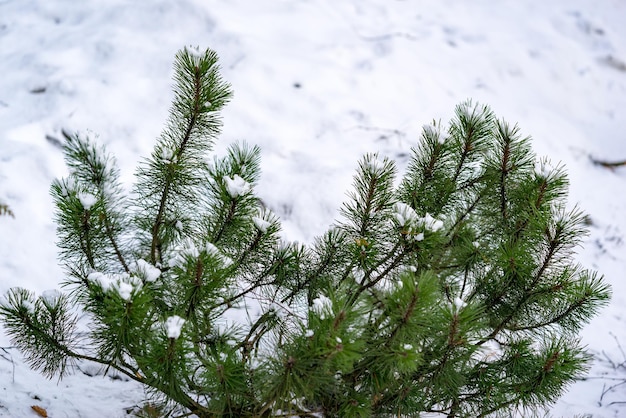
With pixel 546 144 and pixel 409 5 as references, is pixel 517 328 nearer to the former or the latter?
pixel 546 144

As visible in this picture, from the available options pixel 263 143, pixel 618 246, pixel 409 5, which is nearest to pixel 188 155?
pixel 263 143

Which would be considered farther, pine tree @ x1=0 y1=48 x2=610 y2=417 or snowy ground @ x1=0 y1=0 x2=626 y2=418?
snowy ground @ x1=0 y1=0 x2=626 y2=418

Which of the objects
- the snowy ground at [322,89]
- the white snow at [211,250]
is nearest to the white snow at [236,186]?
the white snow at [211,250]

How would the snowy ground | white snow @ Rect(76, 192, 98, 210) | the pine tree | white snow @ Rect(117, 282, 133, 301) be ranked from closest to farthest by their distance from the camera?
1. white snow @ Rect(117, 282, 133, 301)
2. the pine tree
3. white snow @ Rect(76, 192, 98, 210)
4. the snowy ground

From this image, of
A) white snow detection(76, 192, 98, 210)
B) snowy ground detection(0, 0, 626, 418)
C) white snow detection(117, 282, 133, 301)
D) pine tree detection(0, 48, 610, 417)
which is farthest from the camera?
snowy ground detection(0, 0, 626, 418)

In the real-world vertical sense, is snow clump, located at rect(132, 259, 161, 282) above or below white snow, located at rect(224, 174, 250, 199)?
below

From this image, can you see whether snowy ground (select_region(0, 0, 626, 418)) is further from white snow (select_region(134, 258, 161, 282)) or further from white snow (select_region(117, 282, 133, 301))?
white snow (select_region(117, 282, 133, 301))

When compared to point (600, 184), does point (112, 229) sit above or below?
below

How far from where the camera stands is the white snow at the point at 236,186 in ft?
6.50

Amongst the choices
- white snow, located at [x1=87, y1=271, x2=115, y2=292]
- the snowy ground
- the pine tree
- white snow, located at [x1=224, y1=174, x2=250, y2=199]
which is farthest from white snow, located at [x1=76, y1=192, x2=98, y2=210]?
the snowy ground

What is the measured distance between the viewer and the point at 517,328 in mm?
2189

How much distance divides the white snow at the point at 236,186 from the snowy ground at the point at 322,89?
1.61 m

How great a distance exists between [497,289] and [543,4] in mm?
4485

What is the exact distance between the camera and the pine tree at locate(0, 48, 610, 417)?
69.0 inches
